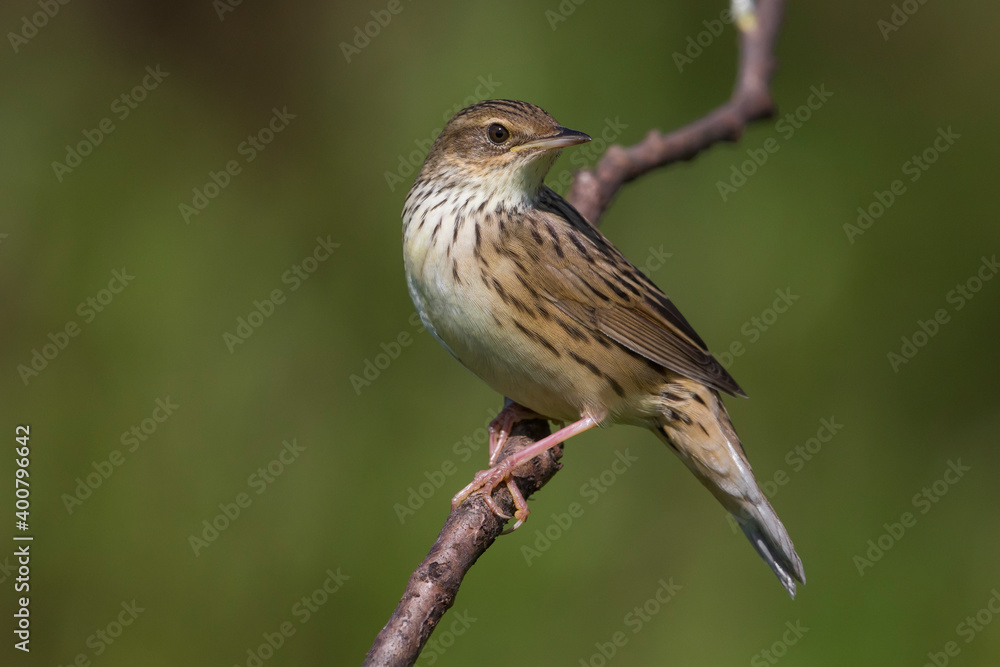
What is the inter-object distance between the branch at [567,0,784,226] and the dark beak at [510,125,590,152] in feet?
2.35

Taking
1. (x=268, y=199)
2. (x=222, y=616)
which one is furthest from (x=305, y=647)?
(x=268, y=199)

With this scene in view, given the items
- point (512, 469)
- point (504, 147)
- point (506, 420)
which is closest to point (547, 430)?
point (506, 420)

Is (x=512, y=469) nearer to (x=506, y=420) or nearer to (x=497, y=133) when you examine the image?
(x=506, y=420)

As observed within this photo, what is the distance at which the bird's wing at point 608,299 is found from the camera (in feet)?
13.3

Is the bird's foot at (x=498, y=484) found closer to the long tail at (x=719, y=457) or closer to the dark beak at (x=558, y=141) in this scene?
the long tail at (x=719, y=457)

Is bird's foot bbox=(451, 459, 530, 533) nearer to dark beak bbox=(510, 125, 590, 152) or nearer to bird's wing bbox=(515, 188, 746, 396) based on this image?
bird's wing bbox=(515, 188, 746, 396)

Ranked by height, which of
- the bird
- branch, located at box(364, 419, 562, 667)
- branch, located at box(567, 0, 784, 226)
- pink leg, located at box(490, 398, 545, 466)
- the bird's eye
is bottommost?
branch, located at box(364, 419, 562, 667)

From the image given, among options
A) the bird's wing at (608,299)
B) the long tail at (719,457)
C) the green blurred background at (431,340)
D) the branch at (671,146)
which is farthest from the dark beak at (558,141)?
the green blurred background at (431,340)

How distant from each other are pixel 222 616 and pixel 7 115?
3261 mm

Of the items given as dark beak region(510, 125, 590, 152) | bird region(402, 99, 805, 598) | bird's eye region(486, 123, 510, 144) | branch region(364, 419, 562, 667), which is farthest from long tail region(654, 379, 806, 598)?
bird's eye region(486, 123, 510, 144)

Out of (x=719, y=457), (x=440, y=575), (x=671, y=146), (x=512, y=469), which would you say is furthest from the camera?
(x=671, y=146)

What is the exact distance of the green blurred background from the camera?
4.94 metres

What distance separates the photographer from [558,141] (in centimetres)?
403

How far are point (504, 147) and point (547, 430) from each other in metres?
1.28
